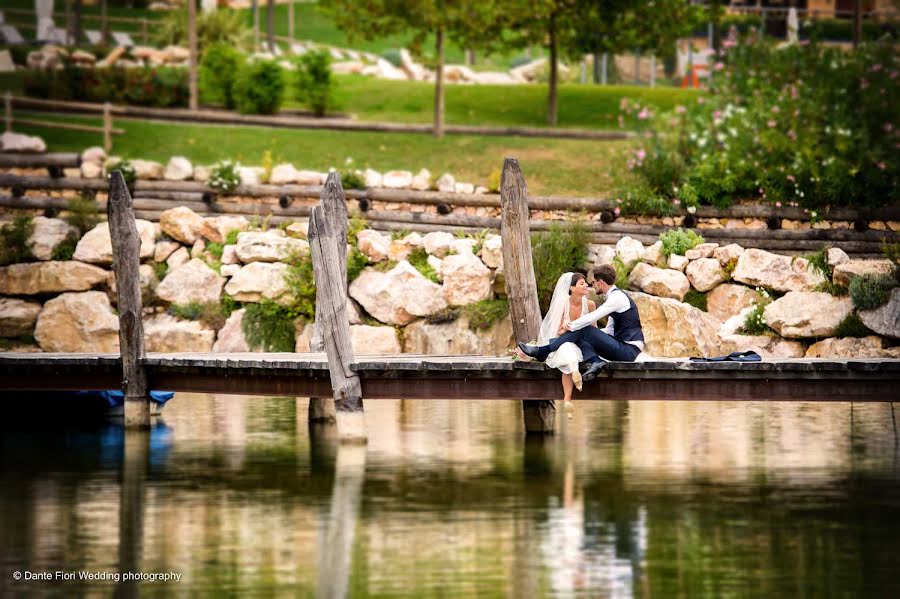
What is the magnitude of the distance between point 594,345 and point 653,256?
10.1m

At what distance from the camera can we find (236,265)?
1160 inches

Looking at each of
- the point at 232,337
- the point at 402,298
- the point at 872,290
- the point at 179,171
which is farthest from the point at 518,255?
the point at 179,171

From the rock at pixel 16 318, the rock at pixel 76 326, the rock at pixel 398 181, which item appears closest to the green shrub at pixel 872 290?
the rock at pixel 398 181

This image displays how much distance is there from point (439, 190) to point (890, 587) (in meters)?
18.9

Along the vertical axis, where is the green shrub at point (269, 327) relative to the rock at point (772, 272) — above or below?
below

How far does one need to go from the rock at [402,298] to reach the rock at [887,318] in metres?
7.38

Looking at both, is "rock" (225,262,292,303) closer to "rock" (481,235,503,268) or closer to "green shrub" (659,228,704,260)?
"rock" (481,235,503,268)

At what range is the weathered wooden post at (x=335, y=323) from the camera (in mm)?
18891

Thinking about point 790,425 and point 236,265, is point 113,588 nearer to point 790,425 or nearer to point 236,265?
point 790,425

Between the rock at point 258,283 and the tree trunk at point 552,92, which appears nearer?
the rock at point 258,283

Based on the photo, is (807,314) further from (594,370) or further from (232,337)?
(232,337)

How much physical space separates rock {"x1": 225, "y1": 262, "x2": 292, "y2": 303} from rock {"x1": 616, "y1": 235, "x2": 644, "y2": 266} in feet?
20.1

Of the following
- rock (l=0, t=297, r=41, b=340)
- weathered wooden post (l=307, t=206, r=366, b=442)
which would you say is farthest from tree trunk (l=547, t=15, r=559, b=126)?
weathered wooden post (l=307, t=206, r=366, b=442)

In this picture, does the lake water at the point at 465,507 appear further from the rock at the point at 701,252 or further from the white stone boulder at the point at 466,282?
the rock at the point at 701,252
